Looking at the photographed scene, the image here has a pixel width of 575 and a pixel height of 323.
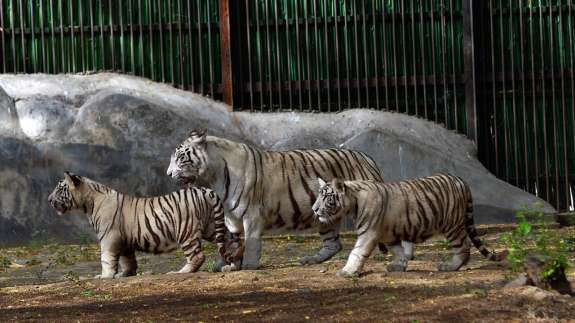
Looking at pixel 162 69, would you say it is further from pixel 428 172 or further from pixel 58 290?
pixel 58 290

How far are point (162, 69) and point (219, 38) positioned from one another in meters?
0.77

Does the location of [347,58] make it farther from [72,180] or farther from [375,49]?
[72,180]

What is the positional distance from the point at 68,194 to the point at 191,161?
1100 mm

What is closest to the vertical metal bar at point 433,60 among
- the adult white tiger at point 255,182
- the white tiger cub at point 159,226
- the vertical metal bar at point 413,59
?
the vertical metal bar at point 413,59

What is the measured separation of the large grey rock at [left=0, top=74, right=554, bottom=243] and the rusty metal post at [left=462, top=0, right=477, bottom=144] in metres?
0.26

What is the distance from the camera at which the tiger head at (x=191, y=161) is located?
31.6ft

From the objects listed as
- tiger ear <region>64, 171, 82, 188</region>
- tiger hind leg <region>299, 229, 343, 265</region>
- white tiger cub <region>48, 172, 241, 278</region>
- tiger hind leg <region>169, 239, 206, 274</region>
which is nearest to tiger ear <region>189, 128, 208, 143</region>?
white tiger cub <region>48, 172, 241, 278</region>

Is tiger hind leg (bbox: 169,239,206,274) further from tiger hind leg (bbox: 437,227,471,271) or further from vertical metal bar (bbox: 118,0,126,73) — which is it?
vertical metal bar (bbox: 118,0,126,73)

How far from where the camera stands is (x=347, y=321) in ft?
21.5

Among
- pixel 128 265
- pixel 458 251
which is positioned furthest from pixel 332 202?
pixel 128 265

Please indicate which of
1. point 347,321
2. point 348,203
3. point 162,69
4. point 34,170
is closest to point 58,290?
point 348,203

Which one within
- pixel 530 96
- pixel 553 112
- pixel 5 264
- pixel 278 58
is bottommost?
pixel 5 264

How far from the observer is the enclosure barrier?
13.9 meters

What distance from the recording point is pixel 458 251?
8836mm
